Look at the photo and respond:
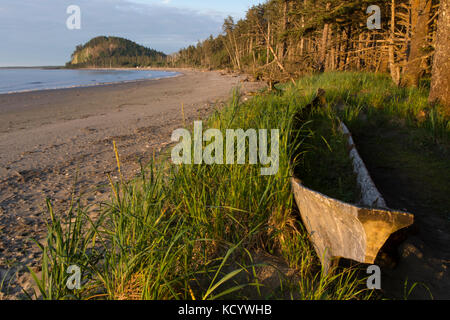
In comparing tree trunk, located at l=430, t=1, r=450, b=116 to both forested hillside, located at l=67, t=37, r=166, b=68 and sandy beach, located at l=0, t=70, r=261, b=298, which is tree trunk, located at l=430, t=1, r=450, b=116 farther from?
forested hillside, located at l=67, t=37, r=166, b=68

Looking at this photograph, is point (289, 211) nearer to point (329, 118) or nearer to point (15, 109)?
point (329, 118)

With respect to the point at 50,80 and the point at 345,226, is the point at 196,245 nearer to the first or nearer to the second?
the point at 345,226

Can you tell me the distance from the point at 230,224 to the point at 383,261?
1352 millimetres

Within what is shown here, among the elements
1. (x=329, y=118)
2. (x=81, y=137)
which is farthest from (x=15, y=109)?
(x=329, y=118)

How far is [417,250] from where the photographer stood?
2.46m

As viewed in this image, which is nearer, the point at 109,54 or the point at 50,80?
the point at 50,80

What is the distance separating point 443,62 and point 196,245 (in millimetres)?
5641

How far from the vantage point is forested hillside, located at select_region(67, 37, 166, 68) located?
465 feet

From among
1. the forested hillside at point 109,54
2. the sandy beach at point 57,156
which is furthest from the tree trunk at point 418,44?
the forested hillside at point 109,54

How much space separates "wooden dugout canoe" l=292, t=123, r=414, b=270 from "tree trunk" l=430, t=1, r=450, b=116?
3.96m

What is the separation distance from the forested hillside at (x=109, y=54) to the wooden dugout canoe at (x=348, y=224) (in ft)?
482

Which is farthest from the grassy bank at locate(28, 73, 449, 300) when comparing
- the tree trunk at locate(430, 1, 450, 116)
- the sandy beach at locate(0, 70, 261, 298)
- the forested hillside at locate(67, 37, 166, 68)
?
the forested hillside at locate(67, 37, 166, 68)

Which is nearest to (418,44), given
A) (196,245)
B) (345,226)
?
(345,226)

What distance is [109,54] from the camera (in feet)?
501
